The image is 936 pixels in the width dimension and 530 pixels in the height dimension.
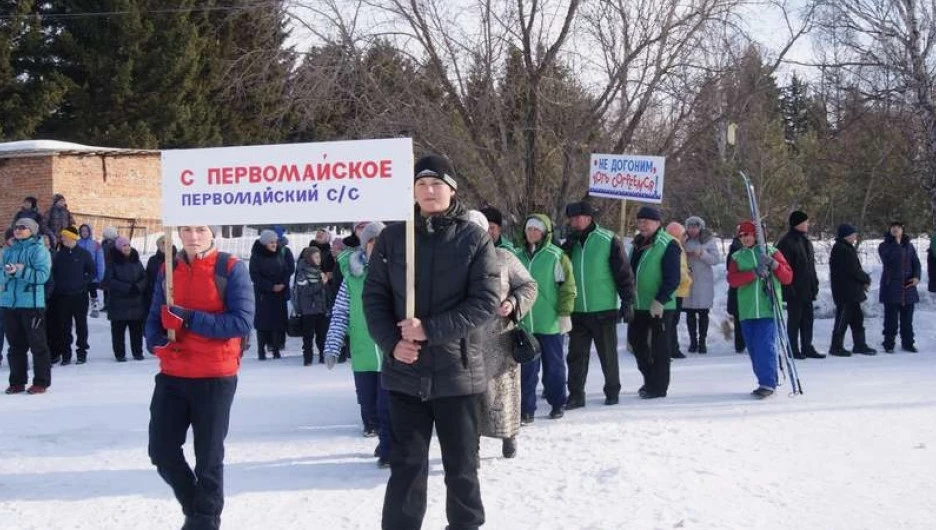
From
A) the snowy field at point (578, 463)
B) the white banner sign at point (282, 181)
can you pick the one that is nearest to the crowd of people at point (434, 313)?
the white banner sign at point (282, 181)

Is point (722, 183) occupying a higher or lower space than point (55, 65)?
lower

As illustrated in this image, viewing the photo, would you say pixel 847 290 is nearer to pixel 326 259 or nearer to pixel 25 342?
pixel 326 259

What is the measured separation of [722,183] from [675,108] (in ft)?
33.0

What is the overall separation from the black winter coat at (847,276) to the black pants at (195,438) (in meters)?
9.89

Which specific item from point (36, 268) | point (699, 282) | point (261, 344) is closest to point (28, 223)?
point (36, 268)

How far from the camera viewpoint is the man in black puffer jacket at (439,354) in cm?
430

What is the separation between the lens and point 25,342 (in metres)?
10.3

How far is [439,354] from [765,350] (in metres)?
5.59

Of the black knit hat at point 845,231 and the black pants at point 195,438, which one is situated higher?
the black knit hat at point 845,231

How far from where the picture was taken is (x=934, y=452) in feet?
22.3

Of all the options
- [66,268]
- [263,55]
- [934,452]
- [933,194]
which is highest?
[263,55]

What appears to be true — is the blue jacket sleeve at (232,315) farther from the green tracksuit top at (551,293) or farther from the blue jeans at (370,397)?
the green tracksuit top at (551,293)

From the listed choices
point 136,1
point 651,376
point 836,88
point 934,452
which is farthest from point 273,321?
point 136,1

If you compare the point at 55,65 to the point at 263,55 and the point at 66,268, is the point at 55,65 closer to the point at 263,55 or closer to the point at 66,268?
the point at 263,55
